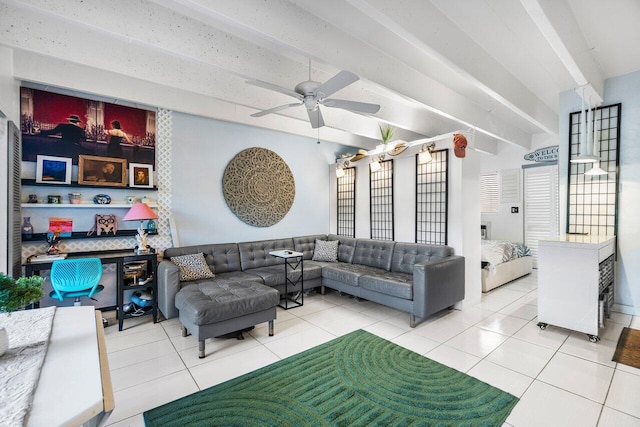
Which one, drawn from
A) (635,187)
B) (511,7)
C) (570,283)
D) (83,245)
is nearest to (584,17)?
(511,7)

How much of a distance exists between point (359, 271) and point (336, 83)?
9.25 feet

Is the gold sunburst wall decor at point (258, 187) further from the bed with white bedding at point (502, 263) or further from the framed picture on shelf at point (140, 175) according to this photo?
the bed with white bedding at point (502, 263)

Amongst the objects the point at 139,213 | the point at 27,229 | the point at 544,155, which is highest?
the point at 544,155

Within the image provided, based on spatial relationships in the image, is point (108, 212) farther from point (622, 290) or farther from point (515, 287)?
point (622, 290)

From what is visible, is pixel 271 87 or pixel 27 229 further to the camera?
pixel 27 229

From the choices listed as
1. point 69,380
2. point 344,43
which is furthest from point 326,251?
point 69,380

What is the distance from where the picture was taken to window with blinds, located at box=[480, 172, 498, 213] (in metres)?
7.38

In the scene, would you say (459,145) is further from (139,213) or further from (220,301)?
(139,213)

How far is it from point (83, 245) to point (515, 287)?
6970 millimetres

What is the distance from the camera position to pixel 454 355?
9.41 ft

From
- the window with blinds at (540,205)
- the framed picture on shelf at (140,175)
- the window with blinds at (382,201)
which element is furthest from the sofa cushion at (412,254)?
the window with blinds at (540,205)

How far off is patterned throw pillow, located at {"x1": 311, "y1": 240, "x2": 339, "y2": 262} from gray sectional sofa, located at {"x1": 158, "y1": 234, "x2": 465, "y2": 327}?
4.3 inches

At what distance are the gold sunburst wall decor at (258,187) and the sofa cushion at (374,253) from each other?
1618 mm

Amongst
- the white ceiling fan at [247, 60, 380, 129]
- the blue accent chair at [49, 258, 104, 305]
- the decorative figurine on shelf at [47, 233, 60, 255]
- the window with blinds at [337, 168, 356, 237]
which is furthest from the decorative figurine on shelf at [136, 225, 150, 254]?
the window with blinds at [337, 168, 356, 237]
